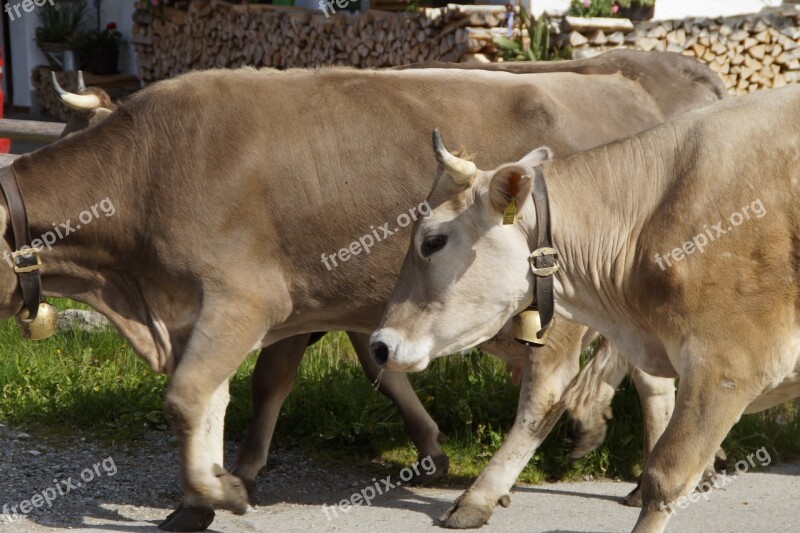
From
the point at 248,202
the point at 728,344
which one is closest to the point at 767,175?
the point at 728,344

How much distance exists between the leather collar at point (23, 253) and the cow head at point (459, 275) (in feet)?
5.62

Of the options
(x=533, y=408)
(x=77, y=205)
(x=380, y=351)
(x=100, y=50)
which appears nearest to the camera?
(x=380, y=351)

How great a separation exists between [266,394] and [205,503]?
0.88 metres

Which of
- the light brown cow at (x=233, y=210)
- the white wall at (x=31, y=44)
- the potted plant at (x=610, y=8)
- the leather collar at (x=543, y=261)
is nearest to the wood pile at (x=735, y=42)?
the potted plant at (x=610, y=8)

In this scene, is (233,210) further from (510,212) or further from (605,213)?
(605,213)

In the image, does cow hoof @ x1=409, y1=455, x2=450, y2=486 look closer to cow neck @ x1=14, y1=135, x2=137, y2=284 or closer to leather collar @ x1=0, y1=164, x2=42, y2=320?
cow neck @ x1=14, y1=135, x2=137, y2=284

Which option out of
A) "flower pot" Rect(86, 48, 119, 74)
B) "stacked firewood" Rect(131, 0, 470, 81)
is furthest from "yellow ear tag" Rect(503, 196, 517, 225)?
"flower pot" Rect(86, 48, 119, 74)

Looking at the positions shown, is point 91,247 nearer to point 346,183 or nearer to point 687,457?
point 346,183

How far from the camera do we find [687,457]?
4.01 meters

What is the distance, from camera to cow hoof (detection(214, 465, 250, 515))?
16.3ft

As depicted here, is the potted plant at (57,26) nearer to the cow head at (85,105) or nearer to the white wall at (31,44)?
the white wall at (31,44)

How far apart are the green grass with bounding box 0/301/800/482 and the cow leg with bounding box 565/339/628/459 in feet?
1.11

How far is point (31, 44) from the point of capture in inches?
688

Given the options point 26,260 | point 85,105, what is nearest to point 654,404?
point 26,260
